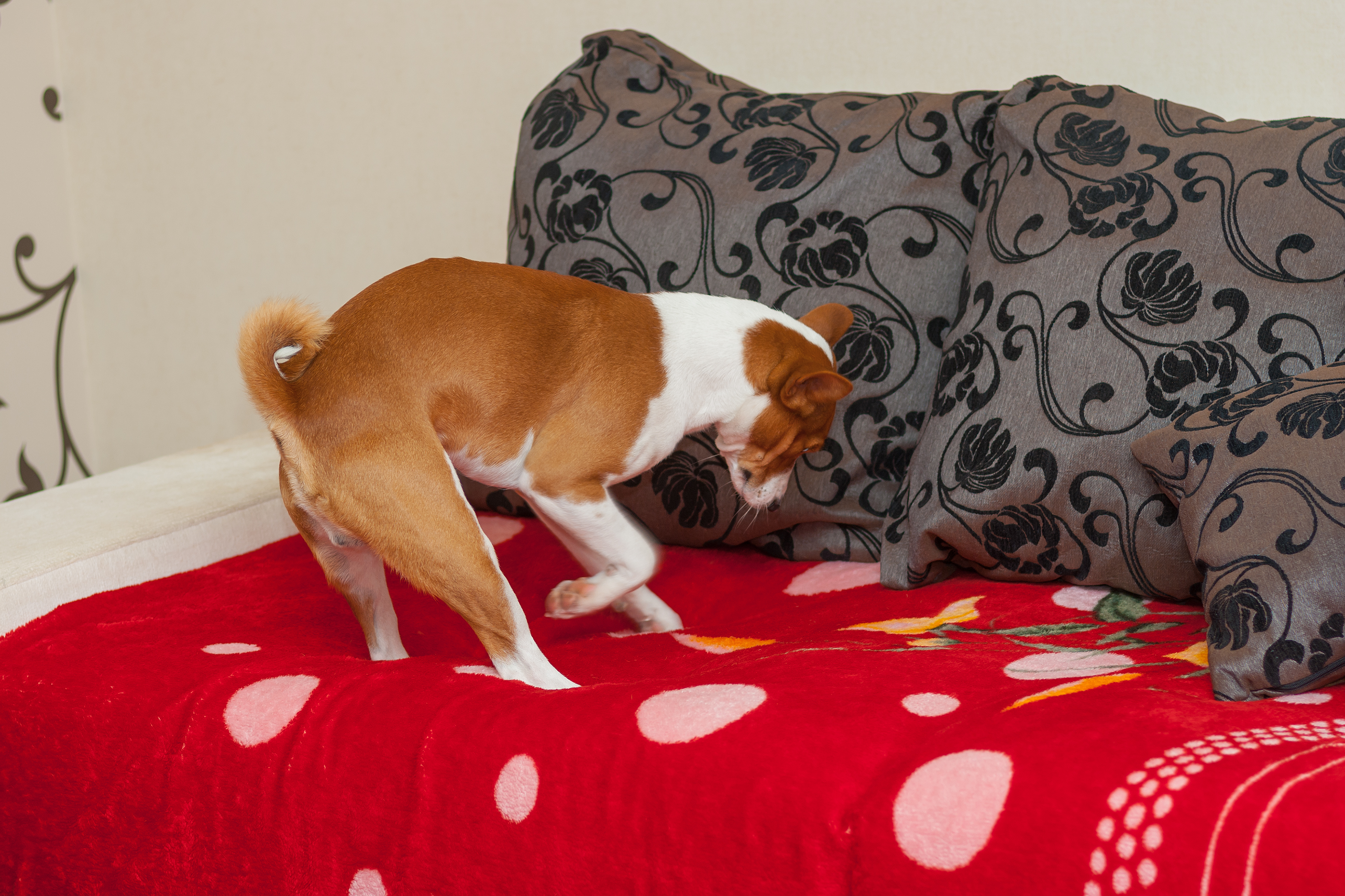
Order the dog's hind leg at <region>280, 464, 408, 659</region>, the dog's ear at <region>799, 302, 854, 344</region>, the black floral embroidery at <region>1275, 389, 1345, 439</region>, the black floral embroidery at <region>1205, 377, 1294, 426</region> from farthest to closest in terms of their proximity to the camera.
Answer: the dog's ear at <region>799, 302, 854, 344</region>, the dog's hind leg at <region>280, 464, 408, 659</region>, the black floral embroidery at <region>1205, 377, 1294, 426</region>, the black floral embroidery at <region>1275, 389, 1345, 439</region>

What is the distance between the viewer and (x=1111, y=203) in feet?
4.71

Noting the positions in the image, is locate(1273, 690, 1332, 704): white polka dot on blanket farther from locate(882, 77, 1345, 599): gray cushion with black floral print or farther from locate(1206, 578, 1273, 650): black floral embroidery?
locate(882, 77, 1345, 599): gray cushion with black floral print

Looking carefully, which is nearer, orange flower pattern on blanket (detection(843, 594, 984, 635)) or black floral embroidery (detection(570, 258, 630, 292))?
orange flower pattern on blanket (detection(843, 594, 984, 635))

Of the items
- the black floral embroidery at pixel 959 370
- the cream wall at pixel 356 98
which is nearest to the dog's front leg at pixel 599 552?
the black floral embroidery at pixel 959 370

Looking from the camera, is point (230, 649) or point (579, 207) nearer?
point (230, 649)

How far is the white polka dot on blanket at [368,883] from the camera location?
1022mm

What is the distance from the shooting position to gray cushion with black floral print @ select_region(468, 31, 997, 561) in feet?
5.33

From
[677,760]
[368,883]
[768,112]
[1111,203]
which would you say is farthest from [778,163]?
[368,883]

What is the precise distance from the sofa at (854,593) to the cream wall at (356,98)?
13.0 inches

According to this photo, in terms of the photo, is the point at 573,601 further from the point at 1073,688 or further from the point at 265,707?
the point at 1073,688

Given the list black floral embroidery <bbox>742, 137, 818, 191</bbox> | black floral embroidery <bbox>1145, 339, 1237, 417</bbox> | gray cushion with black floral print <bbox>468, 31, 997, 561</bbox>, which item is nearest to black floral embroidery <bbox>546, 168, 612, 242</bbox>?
gray cushion with black floral print <bbox>468, 31, 997, 561</bbox>

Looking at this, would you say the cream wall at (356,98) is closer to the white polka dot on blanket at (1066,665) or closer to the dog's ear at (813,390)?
the dog's ear at (813,390)

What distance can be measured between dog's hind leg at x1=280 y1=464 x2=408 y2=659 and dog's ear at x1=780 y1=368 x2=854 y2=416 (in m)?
0.60

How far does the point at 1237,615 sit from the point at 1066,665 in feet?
0.58
